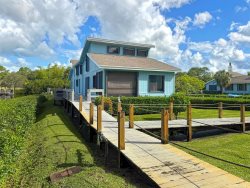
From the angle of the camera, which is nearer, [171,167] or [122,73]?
[171,167]

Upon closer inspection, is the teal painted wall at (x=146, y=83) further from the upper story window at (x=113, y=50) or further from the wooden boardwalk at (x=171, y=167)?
the wooden boardwalk at (x=171, y=167)

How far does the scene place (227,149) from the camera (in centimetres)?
1130

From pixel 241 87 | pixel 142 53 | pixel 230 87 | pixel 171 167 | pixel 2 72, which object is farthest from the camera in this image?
pixel 2 72

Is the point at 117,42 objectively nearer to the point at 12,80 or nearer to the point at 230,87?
the point at 230,87

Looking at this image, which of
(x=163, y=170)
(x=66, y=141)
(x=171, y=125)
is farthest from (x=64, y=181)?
(x=171, y=125)

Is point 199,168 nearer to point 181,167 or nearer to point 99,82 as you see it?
point 181,167

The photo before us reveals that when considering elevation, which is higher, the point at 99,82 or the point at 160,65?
the point at 160,65

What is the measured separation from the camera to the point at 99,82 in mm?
22812

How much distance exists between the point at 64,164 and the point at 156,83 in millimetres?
16041

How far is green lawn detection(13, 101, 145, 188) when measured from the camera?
7.12m

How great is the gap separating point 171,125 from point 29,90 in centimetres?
4238

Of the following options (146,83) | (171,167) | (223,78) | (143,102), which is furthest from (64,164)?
(223,78)

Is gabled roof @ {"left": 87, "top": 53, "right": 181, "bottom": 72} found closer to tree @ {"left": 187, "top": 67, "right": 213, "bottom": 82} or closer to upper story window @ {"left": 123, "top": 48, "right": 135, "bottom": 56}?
upper story window @ {"left": 123, "top": 48, "right": 135, "bottom": 56}

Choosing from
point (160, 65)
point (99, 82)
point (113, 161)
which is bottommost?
→ point (113, 161)
